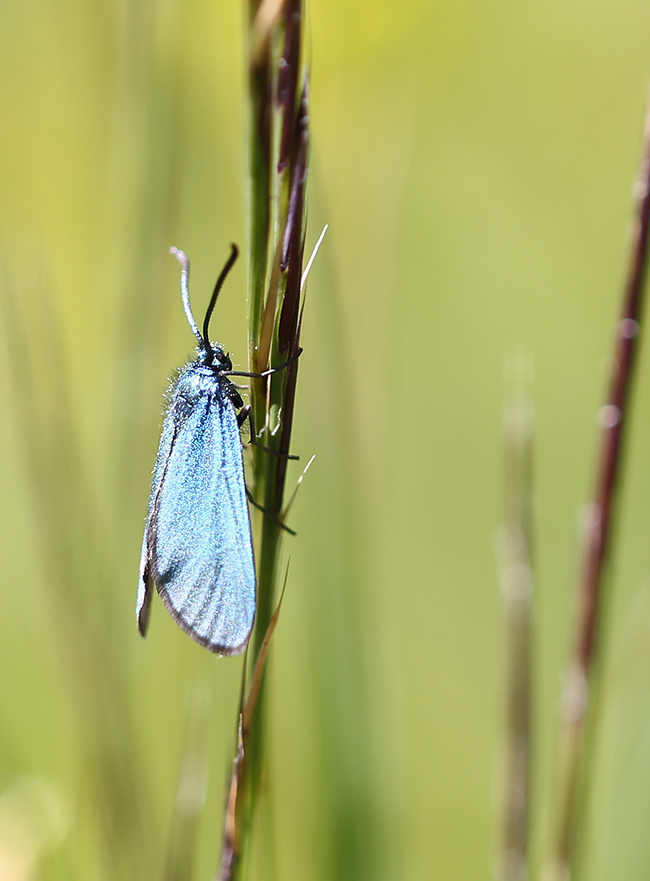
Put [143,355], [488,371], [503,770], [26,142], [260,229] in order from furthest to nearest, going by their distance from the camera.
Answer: [26,142] → [488,371] → [143,355] → [503,770] → [260,229]

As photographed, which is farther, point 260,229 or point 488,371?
point 488,371

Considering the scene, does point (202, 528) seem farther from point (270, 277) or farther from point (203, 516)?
point (270, 277)

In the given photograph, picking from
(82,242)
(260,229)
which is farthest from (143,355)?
(82,242)

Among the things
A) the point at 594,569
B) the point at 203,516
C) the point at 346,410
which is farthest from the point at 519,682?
the point at 203,516

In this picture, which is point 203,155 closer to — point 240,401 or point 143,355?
point 240,401

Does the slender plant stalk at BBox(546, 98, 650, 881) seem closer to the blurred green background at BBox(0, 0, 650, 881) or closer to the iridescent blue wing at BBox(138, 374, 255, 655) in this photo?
the blurred green background at BBox(0, 0, 650, 881)

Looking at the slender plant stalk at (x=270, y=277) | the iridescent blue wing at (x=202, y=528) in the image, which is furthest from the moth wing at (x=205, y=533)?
the slender plant stalk at (x=270, y=277)

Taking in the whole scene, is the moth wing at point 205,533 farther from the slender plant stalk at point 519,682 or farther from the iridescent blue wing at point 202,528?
the slender plant stalk at point 519,682
